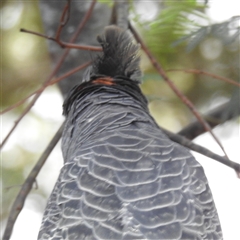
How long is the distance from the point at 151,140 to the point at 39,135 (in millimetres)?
2434

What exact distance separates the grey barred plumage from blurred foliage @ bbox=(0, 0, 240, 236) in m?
0.25

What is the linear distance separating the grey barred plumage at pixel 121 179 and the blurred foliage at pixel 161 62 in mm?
246

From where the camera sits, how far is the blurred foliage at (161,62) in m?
3.13

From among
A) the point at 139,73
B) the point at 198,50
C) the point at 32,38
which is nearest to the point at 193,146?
the point at 139,73

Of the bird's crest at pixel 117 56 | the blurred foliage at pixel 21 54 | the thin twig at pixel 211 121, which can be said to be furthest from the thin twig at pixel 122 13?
the blurred foliage at pixel 21 54

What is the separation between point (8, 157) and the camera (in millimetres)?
4906

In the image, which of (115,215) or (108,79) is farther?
(108,79)

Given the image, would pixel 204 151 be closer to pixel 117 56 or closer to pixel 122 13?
pixel 117 56

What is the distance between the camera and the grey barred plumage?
232 centimetres

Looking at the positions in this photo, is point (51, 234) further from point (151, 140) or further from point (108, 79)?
point (108, 79)

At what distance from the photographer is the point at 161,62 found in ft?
11.0

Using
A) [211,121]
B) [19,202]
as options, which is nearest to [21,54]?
[211,121]

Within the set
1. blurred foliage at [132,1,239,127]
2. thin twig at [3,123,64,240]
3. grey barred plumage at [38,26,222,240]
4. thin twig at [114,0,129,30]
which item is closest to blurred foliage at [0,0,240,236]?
blurred foliage at [132,1,239,127]

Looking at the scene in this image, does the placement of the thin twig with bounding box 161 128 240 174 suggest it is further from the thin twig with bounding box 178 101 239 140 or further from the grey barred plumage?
the thin twig with bounding box 178 101 239 140
